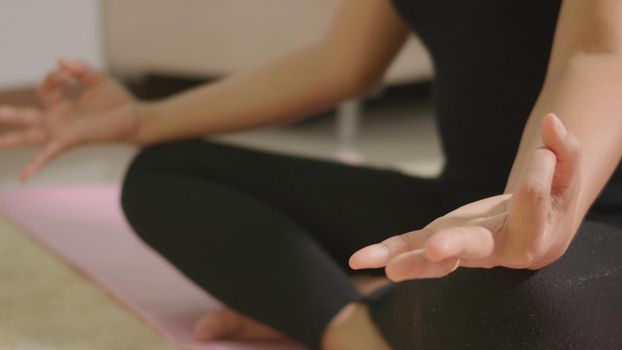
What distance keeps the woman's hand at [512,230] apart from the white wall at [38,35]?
123cm

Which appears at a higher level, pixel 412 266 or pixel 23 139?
pixel 412 266

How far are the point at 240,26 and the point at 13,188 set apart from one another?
499mm

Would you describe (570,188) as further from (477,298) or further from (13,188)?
(13,188)

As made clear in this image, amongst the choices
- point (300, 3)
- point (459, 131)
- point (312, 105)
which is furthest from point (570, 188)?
point (300, 3)

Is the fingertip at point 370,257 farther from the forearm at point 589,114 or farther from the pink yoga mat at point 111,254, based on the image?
the pink yoga mat at point 111,254

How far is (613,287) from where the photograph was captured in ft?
1.98

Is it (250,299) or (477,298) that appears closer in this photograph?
(477,298)

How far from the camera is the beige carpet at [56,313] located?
80 centimetres

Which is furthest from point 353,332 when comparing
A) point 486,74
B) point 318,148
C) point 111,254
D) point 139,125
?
point 318,148

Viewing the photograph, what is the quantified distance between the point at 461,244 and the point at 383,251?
1.8 inches

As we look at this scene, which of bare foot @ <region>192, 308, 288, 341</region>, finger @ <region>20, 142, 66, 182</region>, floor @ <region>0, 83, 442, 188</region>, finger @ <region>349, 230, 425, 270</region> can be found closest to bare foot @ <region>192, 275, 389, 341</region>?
bare foot @ <region>192, 308, 288, 341</region>

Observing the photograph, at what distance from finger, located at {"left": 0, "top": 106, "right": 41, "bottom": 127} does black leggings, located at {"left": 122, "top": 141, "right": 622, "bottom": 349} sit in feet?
0.35

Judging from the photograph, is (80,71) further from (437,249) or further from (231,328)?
(437,249)

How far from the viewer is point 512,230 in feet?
1.54
